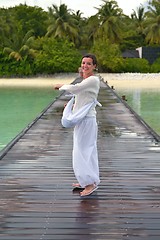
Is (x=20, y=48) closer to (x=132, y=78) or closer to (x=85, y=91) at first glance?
(x=132, y=78)

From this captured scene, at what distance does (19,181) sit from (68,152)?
2.18 m

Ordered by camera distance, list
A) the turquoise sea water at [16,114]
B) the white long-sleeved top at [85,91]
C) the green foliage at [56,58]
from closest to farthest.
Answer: the white long-sleeved top at [85,91] → the turquoise sea water at [16,114] → the green foliage at [56,58]

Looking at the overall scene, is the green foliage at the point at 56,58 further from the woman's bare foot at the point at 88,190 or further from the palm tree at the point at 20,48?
the woman's bare foot at the point at 88,190

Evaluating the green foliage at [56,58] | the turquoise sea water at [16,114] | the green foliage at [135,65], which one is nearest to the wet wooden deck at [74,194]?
the turquoise sea water at [16,114]

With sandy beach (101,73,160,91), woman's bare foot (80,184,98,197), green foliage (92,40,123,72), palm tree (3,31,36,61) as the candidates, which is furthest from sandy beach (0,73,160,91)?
woman's bare foot (80,184,98,197)

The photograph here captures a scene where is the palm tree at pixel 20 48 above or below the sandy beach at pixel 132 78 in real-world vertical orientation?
above

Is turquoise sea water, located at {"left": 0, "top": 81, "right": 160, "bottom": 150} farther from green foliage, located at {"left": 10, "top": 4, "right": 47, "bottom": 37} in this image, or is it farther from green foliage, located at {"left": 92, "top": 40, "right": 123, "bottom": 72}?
green foliage, located at {"left": 10, "top": 4, "right": 47, "bottom": 37}

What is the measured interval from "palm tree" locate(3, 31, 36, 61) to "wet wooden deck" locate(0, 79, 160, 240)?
40.8 metres

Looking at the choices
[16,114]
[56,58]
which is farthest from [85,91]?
[56,58]

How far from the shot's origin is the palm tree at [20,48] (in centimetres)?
4866

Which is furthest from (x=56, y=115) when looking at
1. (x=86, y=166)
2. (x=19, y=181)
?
(x=86, y=166)

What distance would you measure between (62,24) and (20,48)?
6616 mm

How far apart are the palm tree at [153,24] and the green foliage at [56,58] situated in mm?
9167

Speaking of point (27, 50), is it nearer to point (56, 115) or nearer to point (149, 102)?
point (149, 102)
